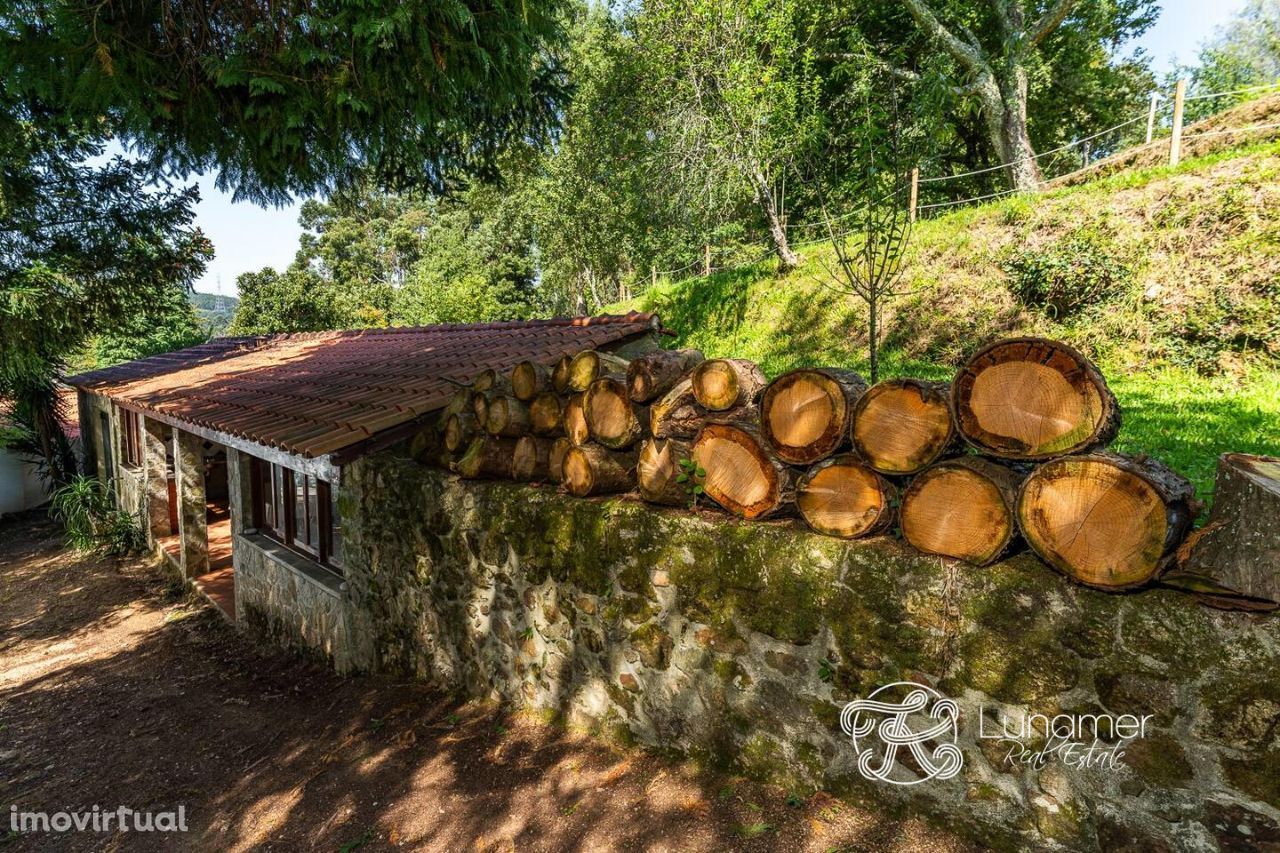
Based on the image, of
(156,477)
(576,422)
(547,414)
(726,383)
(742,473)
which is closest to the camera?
(742,473)

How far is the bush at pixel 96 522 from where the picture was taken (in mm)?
9961

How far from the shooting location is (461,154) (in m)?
5.23

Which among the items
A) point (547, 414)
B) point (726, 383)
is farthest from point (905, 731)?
point (547, 414)

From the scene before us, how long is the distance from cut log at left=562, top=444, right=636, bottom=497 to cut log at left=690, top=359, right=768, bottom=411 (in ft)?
A: 2.04

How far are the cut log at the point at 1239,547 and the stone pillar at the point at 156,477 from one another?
A: 1174cm

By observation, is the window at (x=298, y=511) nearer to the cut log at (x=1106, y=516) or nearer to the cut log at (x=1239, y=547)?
the cut log at (x=1106, y=516)

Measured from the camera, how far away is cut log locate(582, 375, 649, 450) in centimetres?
307

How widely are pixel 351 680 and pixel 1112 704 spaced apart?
16.5 ft

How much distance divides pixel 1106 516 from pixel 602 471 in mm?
2164

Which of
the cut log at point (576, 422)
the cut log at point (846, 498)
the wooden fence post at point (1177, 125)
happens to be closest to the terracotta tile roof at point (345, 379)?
the cut log at point (576, 422)

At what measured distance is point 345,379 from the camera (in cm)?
598

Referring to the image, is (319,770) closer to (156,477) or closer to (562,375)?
(562,375)

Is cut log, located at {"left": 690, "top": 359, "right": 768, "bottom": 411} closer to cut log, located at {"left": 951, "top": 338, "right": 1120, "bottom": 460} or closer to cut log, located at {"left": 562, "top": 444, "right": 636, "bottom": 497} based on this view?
cut log, located at {"left": 562, "top": 444, "right": 636, "bottom": 497}

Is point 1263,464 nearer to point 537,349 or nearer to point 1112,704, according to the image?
point 1112,704
